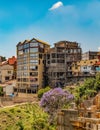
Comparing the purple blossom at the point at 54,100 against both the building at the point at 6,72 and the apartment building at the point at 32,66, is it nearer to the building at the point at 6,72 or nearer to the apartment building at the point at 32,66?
the apartment building at the point at 32,66

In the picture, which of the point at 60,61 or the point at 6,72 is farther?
the point at 6,72

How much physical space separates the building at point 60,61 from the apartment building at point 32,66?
1.78 meters

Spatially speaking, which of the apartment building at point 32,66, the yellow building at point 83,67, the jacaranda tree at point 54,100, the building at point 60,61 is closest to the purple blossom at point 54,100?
the jacaranda tree at point 54,100

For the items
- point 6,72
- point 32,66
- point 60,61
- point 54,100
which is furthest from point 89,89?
point 6,72

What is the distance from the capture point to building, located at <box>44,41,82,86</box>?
71125 mm

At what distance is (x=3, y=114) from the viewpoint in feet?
161

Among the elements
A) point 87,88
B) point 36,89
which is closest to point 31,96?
point 36,89

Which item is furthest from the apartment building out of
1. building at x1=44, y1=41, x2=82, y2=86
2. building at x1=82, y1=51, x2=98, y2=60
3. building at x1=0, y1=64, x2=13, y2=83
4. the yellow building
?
building at x1=0, y1=64, x2=13, y2=83

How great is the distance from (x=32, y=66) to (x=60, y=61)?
6539 mm

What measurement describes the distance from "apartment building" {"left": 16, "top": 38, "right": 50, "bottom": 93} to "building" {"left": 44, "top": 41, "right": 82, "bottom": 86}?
178 centimetres

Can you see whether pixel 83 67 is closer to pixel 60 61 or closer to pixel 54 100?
pixel 60 61

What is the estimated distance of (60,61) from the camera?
71.7m

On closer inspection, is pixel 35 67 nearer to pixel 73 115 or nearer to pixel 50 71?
pixel 50 71

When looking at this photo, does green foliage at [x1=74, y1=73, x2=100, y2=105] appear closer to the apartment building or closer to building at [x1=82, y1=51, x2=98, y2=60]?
building at [x1=82, y1=51, x2=98, y2=60]
